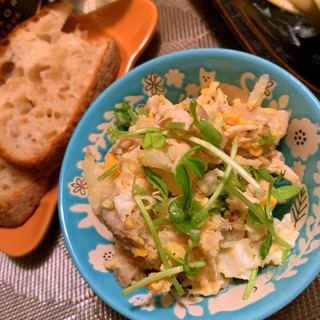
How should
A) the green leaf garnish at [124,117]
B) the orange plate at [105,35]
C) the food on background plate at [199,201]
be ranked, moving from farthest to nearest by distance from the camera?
the orange plate at [105,35], the green leaf garnish at [124,117], the food on background plate at [199,201]

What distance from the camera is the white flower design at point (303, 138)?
0.97 m

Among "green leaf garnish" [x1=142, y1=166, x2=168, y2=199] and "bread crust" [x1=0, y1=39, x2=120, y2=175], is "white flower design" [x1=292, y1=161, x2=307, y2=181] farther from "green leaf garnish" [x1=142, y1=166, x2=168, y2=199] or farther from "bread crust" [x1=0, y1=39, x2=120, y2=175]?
"bread crust" [x1=0, y1=39, x2=120, y2=175]

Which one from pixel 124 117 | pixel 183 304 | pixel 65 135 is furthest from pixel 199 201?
pixel 65 135

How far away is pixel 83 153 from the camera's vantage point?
3.68 ft

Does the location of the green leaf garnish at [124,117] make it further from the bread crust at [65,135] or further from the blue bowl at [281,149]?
the bread crust at [65,135]

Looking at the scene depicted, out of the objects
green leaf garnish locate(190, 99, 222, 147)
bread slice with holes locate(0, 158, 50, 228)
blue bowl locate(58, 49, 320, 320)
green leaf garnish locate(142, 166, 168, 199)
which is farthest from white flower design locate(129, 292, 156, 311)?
bread slice with holes locate(0, 158, 50, 228)

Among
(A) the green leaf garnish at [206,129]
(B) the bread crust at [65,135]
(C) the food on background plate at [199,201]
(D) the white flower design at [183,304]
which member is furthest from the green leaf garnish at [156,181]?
(B) the bread crust at [65,135]

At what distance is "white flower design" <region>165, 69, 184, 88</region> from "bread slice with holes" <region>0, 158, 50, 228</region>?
50cm

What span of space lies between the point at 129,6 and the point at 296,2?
568 mm

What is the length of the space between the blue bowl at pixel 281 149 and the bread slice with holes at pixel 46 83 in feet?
0.72

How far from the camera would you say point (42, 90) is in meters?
1.40

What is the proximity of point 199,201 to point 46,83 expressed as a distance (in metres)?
0.75

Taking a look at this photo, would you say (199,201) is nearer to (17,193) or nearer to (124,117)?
(124,117)

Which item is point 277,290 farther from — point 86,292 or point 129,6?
point 129,6
